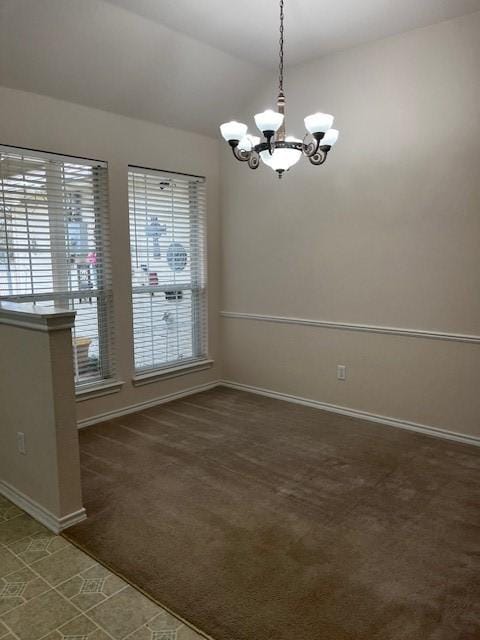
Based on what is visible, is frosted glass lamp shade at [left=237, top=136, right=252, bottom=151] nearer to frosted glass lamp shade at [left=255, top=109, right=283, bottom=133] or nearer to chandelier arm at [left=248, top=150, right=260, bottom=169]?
chandelier arm at [left=248, top=150, right=260, bottom=169]

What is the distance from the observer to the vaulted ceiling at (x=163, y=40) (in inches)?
119

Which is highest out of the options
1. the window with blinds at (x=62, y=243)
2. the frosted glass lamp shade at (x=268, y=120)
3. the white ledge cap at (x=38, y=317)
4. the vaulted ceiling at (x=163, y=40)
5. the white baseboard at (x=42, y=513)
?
the vaulted ceiling at (x=163, y=40)

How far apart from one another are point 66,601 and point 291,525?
44.8 inches

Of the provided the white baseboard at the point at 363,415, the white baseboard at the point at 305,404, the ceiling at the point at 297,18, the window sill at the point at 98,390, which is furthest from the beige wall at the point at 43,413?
the white baseboard at the point at 363,415

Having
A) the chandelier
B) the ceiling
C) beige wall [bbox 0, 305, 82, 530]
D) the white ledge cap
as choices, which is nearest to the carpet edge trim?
beige wall [bbox 0, 305, 82, 530]

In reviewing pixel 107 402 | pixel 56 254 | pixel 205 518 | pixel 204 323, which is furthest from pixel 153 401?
pixel 205 518

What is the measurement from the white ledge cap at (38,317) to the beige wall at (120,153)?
1.49m

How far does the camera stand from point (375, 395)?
399cm

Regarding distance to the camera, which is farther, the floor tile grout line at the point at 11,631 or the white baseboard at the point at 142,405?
the white baseboard at the point at 142,405

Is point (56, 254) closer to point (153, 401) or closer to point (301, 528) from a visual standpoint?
point (153, 401)

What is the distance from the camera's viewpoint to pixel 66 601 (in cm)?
195

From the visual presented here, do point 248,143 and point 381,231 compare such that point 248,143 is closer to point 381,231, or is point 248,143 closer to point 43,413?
point 381,231

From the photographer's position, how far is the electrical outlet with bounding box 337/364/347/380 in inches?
163

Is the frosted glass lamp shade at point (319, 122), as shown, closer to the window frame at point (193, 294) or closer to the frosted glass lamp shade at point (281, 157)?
the frosted glass lamp shade at point (281, 157)
